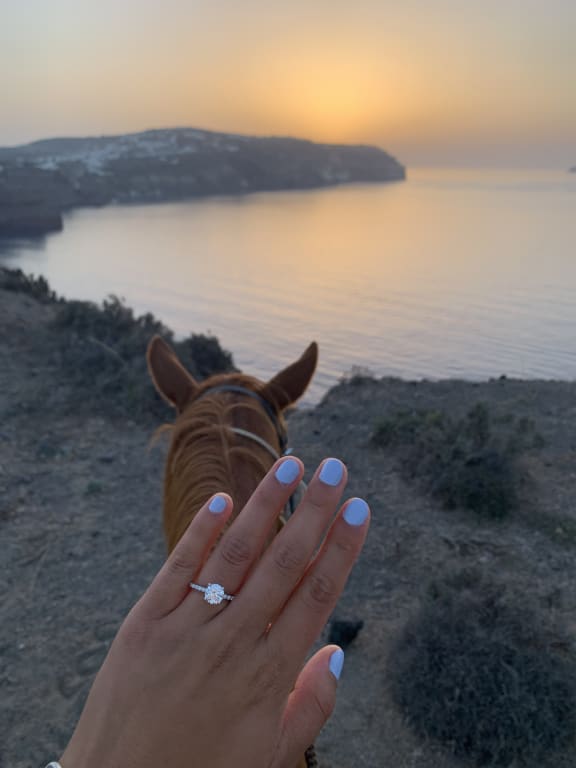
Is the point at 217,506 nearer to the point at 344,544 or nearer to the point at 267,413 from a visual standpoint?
the point at 344,544

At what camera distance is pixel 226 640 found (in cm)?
84

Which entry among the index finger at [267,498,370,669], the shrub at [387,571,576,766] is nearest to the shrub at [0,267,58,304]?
the shrub at [387,571,576,766]

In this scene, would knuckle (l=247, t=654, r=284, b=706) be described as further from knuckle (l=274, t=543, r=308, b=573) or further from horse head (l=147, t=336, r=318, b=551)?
horse head (l=147, t=336, r=318, b=551)

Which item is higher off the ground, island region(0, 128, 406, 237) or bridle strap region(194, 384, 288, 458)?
island region(0, 128, 406, 237)

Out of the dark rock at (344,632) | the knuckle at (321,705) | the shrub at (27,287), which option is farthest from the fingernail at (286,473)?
the shrub at (27,287)

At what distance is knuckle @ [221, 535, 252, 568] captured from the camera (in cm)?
85

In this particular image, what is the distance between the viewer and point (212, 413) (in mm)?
1947

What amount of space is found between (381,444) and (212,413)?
4.89 meters

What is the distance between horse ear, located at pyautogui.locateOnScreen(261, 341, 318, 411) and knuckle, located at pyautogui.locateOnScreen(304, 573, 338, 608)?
4.48ft

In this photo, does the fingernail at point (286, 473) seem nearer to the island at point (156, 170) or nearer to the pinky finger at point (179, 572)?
the pinky finger at point (179, 572)

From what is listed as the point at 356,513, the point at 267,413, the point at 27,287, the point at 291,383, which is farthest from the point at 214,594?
the point at 27,287

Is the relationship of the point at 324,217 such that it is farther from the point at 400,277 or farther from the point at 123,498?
the point at 123,498

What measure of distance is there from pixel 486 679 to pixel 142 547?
2945mm

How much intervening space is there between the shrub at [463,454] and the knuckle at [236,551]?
4.70m
